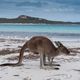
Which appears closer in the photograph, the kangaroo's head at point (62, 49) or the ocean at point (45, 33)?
the kangaroo's head at point (62, 49)

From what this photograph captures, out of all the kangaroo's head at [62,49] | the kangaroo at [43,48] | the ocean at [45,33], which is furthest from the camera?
the ocean at [45,33]

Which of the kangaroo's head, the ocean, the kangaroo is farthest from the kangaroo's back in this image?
the ocean

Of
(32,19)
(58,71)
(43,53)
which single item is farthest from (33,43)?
(32,19)

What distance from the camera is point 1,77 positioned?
293 inches

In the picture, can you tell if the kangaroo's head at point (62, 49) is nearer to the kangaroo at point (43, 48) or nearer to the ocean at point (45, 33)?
the kangaroo at point (43, 48)

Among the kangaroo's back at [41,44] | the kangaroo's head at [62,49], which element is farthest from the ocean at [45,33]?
the kangaroo's back at [41,44]

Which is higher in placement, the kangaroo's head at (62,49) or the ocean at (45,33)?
the kangaroo's head at (62,49)

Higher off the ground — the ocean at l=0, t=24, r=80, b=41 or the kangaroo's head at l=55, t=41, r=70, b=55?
the kangaroo's head at l=55, t=41, r=70, b=55

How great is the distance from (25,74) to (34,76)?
0.96 feet

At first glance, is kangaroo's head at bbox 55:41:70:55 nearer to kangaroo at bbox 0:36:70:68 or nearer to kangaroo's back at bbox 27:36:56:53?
kangaroo at bbox 0:36:70:68

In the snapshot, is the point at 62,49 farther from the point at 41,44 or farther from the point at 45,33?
the point at 45,33

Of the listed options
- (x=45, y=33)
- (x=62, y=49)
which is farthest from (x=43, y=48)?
(x=45, y=33)

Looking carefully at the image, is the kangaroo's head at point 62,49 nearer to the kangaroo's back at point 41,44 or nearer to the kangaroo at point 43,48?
the kangaroo at point 43,48

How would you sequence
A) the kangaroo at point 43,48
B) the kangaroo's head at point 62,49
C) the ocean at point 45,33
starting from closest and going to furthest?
the kangaroo at point 43,48, the kangaroo's head at point 62,49, the ocean at point 45,33
